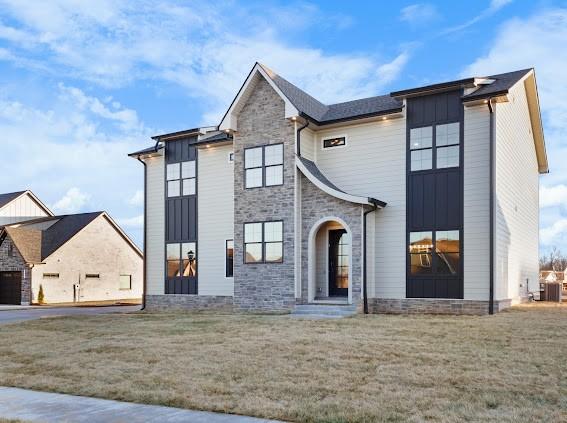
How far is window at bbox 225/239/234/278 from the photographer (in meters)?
20.8

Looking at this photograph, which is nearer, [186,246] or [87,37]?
[87,37]

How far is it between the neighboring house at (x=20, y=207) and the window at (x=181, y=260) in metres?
22.3

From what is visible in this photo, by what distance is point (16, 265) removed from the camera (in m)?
32.3

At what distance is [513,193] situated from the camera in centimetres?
1875

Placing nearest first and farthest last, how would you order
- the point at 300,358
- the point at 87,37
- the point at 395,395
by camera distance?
1. the point at 395,395
2. the point at 300,358
3. the point at 87,37

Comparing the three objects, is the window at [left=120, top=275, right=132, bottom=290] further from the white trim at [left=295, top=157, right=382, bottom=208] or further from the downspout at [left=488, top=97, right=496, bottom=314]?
the downspout at [left=488, top=97, right=496, bottom=314]

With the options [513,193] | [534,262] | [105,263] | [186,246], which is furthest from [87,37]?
[105,263]

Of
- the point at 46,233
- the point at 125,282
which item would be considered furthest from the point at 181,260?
the point at 46,233

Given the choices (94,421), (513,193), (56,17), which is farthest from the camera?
(513,193)

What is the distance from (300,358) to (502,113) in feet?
38.2

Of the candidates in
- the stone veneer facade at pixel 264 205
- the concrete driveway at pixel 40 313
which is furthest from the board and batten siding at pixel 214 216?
the concrete driveway at pixel 40 313

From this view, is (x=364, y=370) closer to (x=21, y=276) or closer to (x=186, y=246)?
(x=186, y=246)

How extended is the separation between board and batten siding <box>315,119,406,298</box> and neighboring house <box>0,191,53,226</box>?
30138mm

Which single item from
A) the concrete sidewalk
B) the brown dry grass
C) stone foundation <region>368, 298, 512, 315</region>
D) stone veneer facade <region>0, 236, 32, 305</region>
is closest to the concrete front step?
stone foundation <region>368, 298, 512, 315</region>
